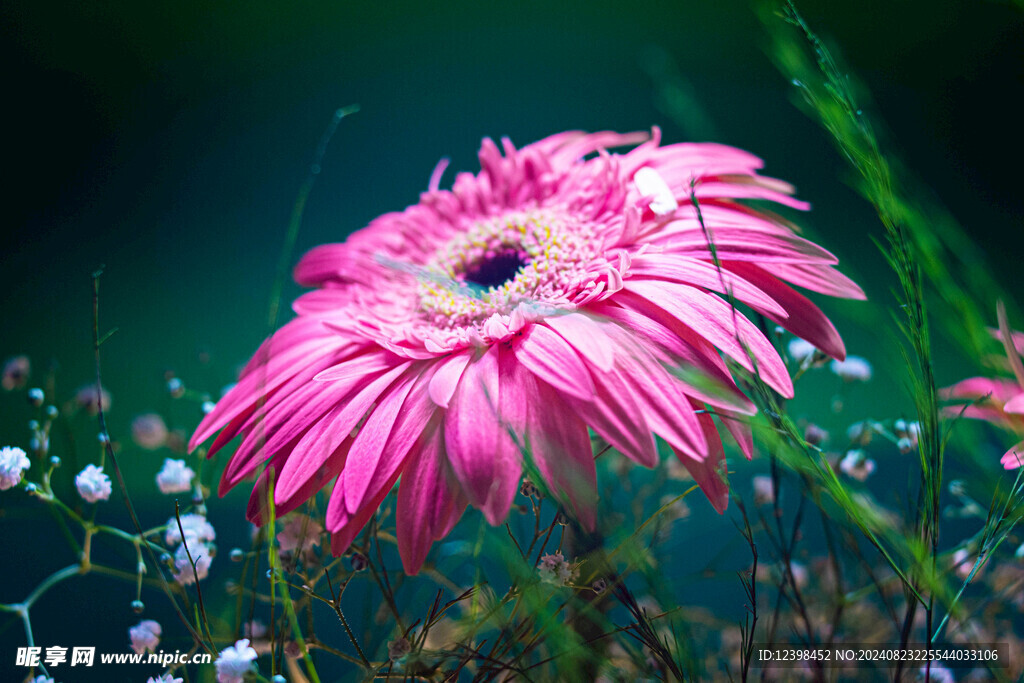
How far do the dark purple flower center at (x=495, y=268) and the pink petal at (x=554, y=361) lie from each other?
0.35 feet

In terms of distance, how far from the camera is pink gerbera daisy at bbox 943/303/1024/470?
7.2 inches

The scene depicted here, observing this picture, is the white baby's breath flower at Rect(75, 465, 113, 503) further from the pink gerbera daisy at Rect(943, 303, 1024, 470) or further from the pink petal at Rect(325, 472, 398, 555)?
the pink gerbera daisy at Rect(943, 303, 1024, 470)

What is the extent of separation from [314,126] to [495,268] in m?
0.42

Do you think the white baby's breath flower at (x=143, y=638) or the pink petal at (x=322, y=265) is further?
the pink petal at (x=322, y=265)

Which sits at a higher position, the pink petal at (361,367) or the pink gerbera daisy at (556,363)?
the pink petal at (361,367)

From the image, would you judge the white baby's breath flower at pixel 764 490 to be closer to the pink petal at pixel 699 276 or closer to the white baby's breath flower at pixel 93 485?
the pink petal at pixel 699 276

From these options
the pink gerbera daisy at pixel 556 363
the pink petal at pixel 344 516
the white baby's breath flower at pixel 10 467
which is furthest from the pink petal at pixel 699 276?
the white baby's breath flower at pixel 10 467

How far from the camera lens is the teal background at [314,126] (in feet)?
1.54

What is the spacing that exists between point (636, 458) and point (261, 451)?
0.14 m

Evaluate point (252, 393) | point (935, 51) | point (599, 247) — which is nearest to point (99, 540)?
point (252, 393)

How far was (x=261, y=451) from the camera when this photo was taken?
0.21 m

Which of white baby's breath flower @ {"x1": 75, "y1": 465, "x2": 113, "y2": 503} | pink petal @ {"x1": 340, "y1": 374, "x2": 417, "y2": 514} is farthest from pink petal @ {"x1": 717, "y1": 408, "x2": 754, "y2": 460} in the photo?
white baby's breath flower @ {"x1": 75, "y1": 465, "x2": 113, "y2": 503}

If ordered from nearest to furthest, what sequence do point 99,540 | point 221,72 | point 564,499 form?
point 564,499
point 99,540
point 221,72

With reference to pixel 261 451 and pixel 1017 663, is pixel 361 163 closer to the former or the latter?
pixel 261 451
